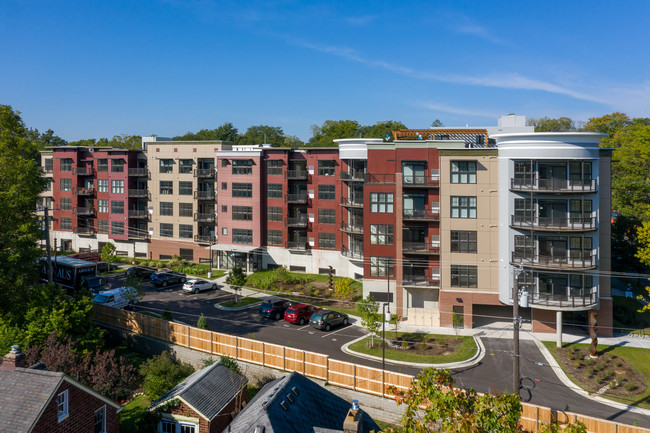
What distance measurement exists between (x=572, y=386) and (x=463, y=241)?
13.7 m

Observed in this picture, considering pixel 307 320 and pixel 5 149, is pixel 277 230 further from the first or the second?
pixel 5 149

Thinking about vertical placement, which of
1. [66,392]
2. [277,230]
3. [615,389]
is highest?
[277,230]

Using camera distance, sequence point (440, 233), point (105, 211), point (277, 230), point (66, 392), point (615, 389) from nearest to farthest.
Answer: point (66, 392) → point (615, 389) → point (440, 233) → point (277, 230) → point (105, 211)

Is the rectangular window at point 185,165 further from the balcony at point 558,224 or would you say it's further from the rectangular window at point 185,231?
the balcony at point 558,224

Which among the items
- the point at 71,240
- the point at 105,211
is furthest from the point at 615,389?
the point at 71,240

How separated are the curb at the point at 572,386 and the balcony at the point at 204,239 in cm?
3875

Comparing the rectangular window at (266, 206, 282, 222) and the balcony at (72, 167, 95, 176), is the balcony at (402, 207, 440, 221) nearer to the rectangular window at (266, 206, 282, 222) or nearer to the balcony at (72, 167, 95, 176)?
the rectangular window at (266, 206, 282, 222)

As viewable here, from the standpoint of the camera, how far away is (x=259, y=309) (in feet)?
146

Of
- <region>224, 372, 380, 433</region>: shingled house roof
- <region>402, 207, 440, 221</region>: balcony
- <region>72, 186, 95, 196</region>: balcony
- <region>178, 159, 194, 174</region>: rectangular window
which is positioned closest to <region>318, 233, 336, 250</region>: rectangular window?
<region>402, 207, 440, 221</region>: balcony

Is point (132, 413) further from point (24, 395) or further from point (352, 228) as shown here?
point (352, 228)

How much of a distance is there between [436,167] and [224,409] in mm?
25817

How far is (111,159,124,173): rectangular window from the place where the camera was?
67250mm

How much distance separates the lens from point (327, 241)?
57.1 metres

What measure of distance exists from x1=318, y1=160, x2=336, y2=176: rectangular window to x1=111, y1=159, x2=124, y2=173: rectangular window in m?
27.8
